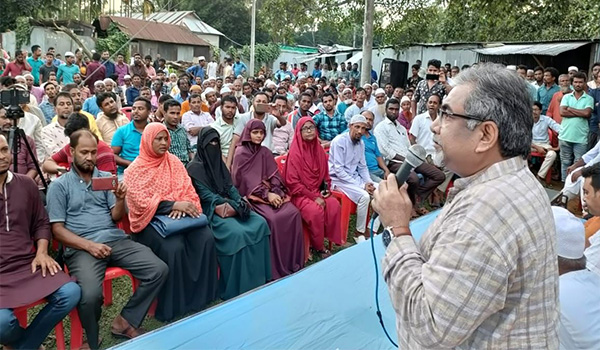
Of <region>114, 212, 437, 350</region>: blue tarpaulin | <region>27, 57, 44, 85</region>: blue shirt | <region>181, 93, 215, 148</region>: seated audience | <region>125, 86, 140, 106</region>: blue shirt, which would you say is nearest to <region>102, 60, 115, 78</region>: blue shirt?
<region>27, 57, 44, 85</region>: blue shirt

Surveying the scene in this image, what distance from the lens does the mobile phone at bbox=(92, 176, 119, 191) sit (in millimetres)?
3053

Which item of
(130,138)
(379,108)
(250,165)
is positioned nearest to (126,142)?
(130,138)

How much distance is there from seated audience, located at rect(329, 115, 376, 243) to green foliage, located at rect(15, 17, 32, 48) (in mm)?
20481

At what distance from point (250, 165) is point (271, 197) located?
39 cm

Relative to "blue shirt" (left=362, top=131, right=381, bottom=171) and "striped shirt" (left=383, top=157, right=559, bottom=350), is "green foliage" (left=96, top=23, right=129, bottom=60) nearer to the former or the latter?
"blue shirt" (left=362, top=131, right=381, bottom=171)

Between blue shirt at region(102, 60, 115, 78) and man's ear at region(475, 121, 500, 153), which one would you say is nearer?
man's ear at region(475, 121, 500, 153)

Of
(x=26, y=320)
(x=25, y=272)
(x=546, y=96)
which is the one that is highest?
(x=546, y=96)

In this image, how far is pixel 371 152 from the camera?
6172 millimetres

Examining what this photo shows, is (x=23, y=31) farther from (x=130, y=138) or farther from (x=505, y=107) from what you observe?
(x=505, y=107)

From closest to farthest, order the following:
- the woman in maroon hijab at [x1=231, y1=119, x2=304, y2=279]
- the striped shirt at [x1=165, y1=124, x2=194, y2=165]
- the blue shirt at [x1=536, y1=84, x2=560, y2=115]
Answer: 1. the woman in maroon hijab at [x1=231, y1=119, x2=304, y2=279]
2. the striped shirt at [x1=165, y1=124, x2=194, y2=165]
3. the blue shirt at [x1=536, y1=84, x2=560, y2=115]

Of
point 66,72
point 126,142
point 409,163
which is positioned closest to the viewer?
point 409,163

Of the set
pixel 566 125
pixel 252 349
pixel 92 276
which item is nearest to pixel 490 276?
pixel 252 349

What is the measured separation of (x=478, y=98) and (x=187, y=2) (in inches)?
1846

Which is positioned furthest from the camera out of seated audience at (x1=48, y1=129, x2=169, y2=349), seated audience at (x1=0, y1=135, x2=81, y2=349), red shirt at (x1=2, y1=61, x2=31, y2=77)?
red shirt at (x1=2, y1=61, x2=31, y2=77)
